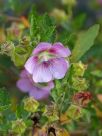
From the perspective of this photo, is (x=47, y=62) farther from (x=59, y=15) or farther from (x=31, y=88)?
(x=59, y=15)

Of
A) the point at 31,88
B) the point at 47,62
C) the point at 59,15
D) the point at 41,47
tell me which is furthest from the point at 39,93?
the point at 59,15

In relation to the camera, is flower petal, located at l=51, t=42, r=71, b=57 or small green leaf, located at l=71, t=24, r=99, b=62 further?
small green leaf, located at l=71, t=24, r=99, b=62

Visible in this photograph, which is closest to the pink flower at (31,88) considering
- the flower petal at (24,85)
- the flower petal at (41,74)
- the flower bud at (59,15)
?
the flower petal at (24,85)

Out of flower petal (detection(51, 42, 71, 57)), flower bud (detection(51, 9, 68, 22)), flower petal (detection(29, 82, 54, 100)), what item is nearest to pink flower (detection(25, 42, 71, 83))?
flower petal (detection(51, 42, 71, 57))

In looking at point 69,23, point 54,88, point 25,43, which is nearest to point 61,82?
point 54,88

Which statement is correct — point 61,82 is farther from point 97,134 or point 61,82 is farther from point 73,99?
point 97,134

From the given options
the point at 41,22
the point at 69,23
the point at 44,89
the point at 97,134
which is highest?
the point at 69,23

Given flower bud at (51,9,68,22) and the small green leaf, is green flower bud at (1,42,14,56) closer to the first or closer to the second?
the small green leaf
